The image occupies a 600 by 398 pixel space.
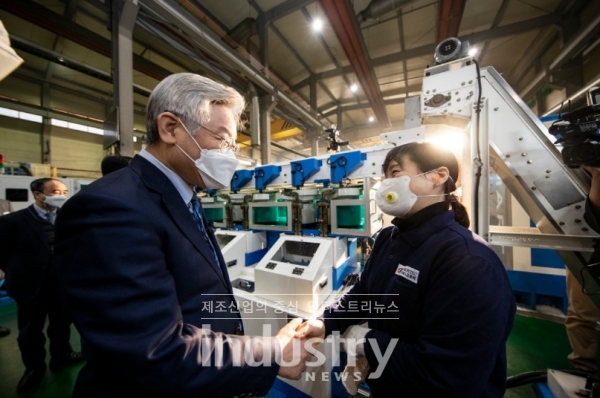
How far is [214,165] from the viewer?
790mm

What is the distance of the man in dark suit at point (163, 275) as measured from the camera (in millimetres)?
507

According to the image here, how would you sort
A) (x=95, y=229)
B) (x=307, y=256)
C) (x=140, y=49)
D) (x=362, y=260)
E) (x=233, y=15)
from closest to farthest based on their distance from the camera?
1. (x=95, y=229)
2. (x=307, y=256)
3. (x=362, y=260)
4. (x=233, y=15)
5. (x=140, y=49)

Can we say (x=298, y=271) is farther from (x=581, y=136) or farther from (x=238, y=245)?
(x=581, y=136)

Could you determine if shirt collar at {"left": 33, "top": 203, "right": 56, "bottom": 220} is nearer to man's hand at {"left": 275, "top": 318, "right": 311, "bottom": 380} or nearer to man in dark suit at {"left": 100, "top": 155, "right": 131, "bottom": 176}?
man in dark suit at {"left": 100, "top": 155, "right": 131, "bottom": 176}

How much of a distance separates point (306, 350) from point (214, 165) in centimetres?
76

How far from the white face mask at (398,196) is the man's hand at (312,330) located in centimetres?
64

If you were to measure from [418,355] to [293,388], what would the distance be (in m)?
1.27

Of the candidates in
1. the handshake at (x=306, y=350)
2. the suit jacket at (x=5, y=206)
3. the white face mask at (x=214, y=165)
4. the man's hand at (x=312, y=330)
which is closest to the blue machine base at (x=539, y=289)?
the handshake at (x=306, y=350)

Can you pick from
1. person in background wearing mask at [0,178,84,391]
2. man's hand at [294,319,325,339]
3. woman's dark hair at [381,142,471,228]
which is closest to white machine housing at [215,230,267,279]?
man's hand at [294,319,325,339]

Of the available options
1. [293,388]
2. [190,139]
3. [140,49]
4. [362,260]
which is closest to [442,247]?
[190,139]

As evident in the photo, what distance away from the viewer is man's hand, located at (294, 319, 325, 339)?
1004 mm

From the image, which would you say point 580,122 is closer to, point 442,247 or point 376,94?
point 442,247

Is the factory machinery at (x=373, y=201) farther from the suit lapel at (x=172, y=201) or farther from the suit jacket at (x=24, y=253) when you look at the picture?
the suit jacket at (x=24, y=253)

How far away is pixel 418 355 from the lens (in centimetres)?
75
